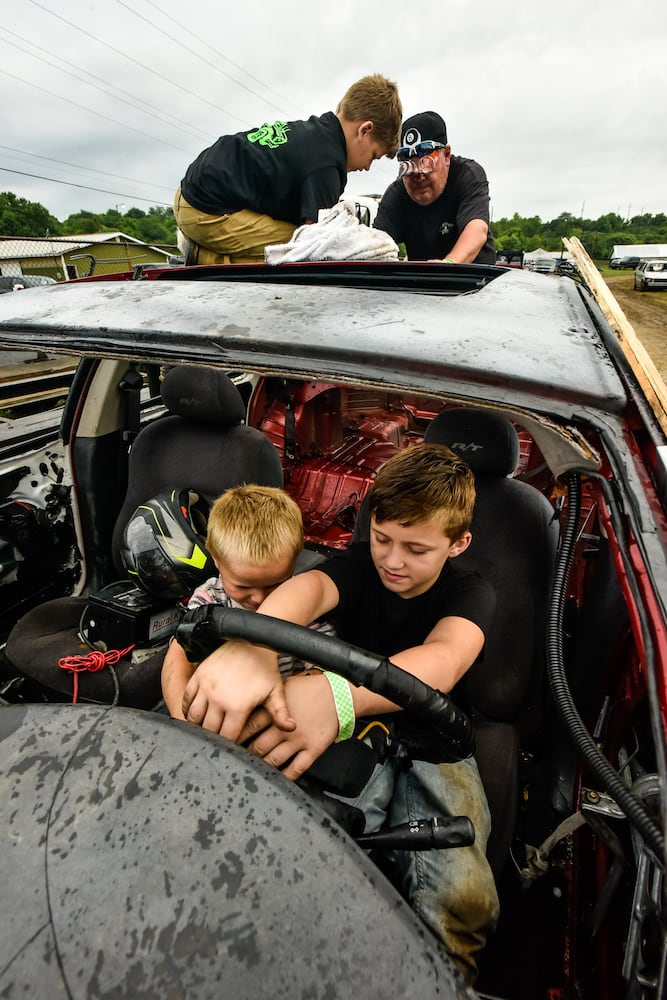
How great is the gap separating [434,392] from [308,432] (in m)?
2.87

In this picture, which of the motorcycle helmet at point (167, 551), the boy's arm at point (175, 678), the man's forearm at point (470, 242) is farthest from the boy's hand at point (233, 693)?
the man's forearm at point (470, 242)

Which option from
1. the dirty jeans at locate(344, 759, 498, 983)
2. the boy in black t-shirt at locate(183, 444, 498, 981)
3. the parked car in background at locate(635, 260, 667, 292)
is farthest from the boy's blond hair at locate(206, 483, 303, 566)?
the parked car in background at locate(635, 260, 667, 292)

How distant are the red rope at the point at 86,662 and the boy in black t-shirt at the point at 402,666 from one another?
847 millimetres

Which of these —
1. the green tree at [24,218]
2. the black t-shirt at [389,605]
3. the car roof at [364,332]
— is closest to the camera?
the car roof at [364,332]

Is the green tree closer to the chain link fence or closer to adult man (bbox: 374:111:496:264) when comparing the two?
the chain link fence

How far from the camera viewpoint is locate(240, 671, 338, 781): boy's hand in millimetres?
855

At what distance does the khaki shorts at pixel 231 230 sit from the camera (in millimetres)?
2367

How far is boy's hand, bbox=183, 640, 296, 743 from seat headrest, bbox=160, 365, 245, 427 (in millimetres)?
1441

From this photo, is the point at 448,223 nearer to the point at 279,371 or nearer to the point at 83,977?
the point at 279,371

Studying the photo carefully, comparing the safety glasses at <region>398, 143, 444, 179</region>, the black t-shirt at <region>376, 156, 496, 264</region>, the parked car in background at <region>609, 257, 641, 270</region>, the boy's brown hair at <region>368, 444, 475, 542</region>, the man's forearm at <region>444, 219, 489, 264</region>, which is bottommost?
the boy's brown hair at <region>368, 444, 475, 542</region>

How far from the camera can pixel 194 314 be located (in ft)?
4.17

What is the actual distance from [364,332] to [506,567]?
0.85 metres

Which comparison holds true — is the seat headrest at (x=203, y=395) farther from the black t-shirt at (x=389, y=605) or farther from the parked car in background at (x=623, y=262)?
the parked car in background at (x=623, y=262)

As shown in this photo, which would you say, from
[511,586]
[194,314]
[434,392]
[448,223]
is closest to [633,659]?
[511,586]
